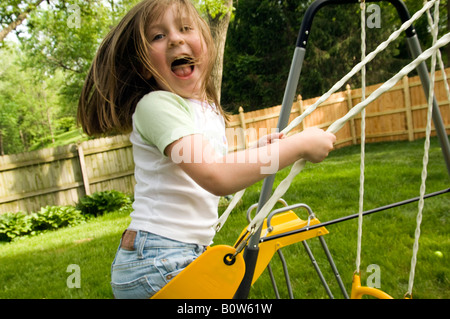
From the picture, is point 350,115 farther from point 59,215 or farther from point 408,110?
point 408,110

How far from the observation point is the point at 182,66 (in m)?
1.14

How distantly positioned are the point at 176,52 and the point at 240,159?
41cm

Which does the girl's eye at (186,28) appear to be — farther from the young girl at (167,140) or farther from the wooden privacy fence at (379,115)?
→ the wooden privacy fence at (379,115)

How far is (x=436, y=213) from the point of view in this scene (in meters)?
3.68

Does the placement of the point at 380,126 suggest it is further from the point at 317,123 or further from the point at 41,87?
the point at 41,87

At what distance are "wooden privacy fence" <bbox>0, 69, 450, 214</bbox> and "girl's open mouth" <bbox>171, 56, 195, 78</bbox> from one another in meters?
4.16

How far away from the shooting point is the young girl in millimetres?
932

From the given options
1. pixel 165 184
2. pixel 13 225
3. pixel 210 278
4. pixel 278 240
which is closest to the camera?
pixel 210 278

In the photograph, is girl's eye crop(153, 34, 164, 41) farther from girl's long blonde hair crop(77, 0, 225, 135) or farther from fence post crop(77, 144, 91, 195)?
fence post crop(77, 144, 91, 195)

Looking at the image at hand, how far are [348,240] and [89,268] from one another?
8.17 feet

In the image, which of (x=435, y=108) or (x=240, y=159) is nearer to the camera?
(x=240, y=159)

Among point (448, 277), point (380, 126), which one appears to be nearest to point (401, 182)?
point (448, 277)

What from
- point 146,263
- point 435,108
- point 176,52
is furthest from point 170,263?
point 435,108

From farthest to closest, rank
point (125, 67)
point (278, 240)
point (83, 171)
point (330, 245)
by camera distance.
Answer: point (83, 171) → point (330, 245) → point (278, 240) → point (125, 67)
